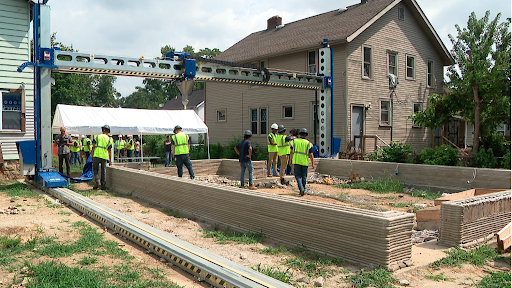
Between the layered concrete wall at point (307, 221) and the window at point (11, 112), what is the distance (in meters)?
9.40

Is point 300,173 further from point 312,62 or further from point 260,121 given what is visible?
point 260,121

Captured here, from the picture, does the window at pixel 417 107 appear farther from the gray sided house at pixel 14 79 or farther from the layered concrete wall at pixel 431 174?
the gray sided house at pixel 14 79

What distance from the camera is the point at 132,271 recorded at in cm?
520

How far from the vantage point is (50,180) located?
11.9 meters

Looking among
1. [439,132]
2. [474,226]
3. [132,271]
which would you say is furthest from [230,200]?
[439,132]

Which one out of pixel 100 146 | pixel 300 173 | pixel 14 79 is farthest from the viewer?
pixel 14 79

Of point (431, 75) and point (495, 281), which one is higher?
point (431, 75)

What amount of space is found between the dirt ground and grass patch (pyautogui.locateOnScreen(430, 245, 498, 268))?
111 mm

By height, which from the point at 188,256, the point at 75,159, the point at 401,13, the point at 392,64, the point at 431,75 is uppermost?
the point at 401,13

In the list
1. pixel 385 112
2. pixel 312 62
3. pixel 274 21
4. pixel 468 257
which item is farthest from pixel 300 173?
pixel 274 21

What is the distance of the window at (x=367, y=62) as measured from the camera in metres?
22.3

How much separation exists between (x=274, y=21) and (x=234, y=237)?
25.6m

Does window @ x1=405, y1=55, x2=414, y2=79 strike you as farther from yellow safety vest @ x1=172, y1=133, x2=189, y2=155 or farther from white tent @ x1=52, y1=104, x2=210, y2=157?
yellow safety vest @ x1=172, y1=133, x2=189, y2=155

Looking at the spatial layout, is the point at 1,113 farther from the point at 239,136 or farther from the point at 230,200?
the point at 239,136
